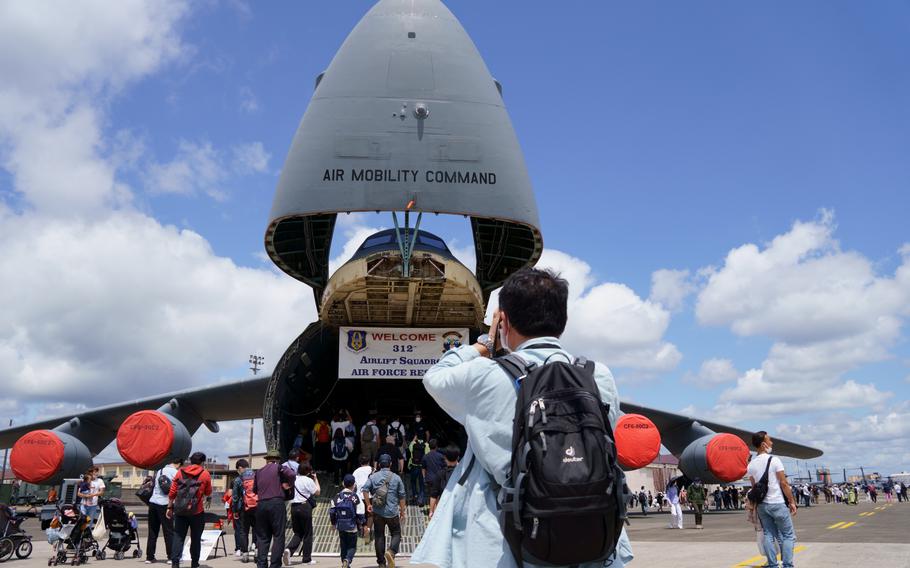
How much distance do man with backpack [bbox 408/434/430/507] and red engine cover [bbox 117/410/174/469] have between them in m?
4.84

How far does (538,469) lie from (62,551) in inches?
415

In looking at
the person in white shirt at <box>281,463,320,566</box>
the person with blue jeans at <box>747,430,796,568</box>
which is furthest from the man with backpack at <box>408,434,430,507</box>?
the person with blue jeans at <box>747,430,796,568</box>

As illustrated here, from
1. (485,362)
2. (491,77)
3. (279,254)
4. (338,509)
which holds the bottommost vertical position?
(338,509)

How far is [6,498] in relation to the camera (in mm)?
28594

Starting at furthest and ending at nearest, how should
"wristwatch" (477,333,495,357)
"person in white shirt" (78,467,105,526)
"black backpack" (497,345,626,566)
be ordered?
"person in white shirt" (78,467,105,526), "wristwatch" (477,333,495,357), "black backpack" (497,345,626,566)

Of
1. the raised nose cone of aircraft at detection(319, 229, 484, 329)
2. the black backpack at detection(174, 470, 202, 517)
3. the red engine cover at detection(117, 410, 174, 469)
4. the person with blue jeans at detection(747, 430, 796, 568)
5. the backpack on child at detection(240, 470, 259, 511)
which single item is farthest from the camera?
the raised nose cone of aircraft at detection(319, 229, 484, 329)

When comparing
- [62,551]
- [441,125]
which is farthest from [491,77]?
[62,551]

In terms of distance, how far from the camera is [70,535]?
411 inches

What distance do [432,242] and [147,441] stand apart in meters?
6.44

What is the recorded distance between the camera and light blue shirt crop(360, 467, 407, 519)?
8.87 metres

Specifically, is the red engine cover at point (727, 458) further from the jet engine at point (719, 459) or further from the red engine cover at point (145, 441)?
the red engine cover at point (145, 441)

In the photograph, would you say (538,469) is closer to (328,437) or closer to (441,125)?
(441,125)

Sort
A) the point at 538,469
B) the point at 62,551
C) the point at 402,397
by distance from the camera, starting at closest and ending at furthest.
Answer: the point at 538,469
the point at 62,551
the point at 402,397

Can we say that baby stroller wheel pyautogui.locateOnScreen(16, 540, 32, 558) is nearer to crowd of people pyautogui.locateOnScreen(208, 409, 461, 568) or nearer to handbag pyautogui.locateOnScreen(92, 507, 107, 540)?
handbag pyautogui.locateOnScreen(92, 507, 107, 540)
